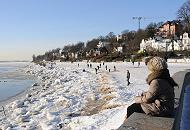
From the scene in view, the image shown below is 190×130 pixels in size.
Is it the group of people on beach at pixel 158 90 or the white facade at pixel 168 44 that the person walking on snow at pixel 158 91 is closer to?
the group of people on beach at pixel 158 90

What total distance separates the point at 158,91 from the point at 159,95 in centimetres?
6

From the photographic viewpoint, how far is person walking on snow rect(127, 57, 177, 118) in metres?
5.29

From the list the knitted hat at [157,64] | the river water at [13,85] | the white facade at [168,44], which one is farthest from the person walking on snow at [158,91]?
the white facade at [168,44]

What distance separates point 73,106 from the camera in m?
17.0

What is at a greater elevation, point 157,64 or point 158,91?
point 157,64

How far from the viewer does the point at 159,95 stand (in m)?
5.33

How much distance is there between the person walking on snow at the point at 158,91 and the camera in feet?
A: 17.3

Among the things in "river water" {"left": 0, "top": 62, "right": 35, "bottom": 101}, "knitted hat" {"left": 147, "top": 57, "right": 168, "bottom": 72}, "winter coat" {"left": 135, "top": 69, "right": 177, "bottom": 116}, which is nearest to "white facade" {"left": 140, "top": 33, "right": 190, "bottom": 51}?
"river water" {"left": 0, "top": 62, "right": 35, "bottom": 101}

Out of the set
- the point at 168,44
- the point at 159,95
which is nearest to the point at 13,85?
the point at 159,95

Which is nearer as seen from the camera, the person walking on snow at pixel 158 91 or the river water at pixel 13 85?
the person walking on snow at pixel 158 91

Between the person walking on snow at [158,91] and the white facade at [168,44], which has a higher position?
the white facade at [168,44]

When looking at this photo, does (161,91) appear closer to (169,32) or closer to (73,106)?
(73,106)

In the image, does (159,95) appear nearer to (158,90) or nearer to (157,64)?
(158,90)

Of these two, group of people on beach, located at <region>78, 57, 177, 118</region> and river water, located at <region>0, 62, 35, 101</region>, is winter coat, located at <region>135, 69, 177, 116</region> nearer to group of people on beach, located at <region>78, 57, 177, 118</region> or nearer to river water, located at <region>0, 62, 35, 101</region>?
group of people on beach, located at <region>78, 57, 177, 118</region>
